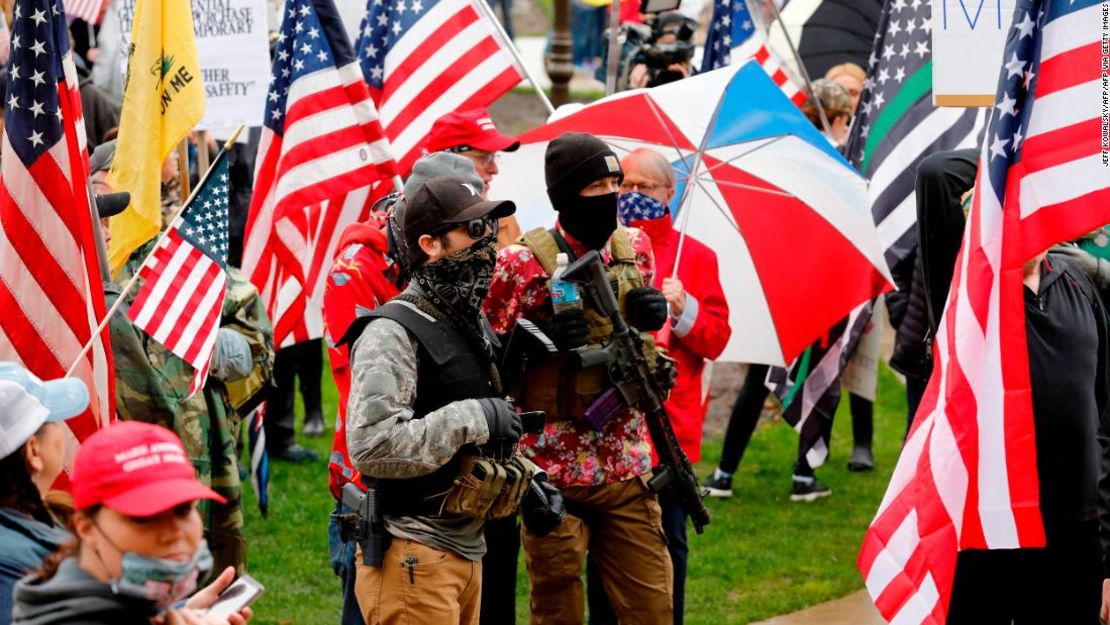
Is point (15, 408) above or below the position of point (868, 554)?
above

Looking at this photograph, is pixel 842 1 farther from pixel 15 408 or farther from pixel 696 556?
pixel 15 408

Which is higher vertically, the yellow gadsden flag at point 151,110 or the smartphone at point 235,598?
the yellow gadsden flag at point 151,110

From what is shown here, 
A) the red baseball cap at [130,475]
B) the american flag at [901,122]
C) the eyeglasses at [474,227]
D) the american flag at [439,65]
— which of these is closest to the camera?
the red baseball cap at [130,475]

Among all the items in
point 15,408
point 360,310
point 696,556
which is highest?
point 15,408

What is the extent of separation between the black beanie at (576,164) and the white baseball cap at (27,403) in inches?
83.0

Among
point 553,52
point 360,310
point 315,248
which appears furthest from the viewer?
point 553,52

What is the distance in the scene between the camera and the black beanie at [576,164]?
541 cm

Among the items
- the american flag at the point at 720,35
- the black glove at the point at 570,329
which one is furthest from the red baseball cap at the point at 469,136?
the american flag at the point at 720,35

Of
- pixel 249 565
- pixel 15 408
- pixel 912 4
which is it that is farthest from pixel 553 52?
pixel 15 408

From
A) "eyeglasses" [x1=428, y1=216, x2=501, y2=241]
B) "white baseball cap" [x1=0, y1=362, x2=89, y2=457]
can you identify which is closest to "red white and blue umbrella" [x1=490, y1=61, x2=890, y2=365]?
"eyeglasses" [x1=428, y1=216, x2=501, y2=241]

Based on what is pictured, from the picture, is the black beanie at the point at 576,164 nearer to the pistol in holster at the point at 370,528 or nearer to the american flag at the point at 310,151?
the pistol in holster at the point at 370,528

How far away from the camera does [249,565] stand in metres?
7.81

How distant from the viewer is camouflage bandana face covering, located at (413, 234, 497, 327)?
15.1ft

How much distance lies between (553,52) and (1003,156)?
9563 millimetres
